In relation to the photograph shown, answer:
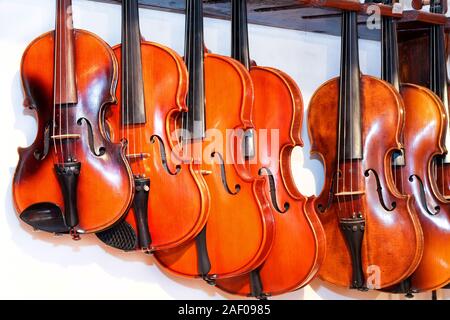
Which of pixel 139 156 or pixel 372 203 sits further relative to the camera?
pixel 372 203

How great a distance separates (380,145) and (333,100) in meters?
0.26

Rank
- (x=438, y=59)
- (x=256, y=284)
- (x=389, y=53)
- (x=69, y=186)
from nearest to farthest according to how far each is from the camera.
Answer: (x=69, y=186)
(x=256, y=284)
(x=389, y=53)
(x=438, y=59)

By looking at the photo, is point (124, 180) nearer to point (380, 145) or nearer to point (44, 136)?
point (44, 136)

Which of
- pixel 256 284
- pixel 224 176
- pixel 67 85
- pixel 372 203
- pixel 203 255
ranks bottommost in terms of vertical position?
pixel 256 284

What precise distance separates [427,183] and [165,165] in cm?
104

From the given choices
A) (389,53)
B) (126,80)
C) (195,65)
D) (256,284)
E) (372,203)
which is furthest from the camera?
(389,53)

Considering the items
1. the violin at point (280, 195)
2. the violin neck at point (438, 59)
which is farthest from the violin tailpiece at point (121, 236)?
the violin neck at point (438, 59)

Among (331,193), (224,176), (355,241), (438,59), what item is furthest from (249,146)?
(438,59)

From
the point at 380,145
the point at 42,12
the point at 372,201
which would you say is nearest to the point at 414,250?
the point at 372,201

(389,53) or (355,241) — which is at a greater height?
(389,53)

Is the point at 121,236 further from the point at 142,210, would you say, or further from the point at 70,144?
the point at 70,144

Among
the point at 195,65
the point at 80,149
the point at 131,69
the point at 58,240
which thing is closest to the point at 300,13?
the point at 195,65

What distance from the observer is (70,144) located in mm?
2043

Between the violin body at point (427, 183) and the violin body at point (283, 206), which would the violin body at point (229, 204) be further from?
the violin body at point (427, 183)
